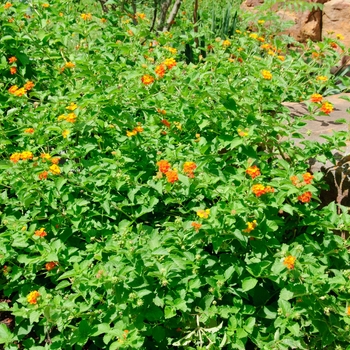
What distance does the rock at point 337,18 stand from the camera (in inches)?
255

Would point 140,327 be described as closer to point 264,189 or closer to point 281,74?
point 264,189

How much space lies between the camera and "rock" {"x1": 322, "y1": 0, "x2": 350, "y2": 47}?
6465 mm

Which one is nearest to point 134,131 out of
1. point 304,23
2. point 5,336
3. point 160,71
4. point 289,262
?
point 160,71

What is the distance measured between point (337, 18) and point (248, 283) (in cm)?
547

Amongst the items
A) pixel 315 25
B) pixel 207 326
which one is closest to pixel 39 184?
pixel 207 326

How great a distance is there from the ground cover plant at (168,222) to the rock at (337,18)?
4.12 meters

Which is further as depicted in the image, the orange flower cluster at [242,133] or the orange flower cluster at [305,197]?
the orange flower cluster at [242,133]

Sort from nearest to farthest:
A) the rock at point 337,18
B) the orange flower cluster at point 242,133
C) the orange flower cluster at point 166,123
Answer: the orange flower cluster at point 242,133 < the orange flower cluster at point 166,123 < the rock at point 337,18

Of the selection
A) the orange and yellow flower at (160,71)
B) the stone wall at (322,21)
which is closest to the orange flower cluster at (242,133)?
the orange and yellow flower at (160,71)

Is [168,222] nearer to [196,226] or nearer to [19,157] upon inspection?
[196,226]

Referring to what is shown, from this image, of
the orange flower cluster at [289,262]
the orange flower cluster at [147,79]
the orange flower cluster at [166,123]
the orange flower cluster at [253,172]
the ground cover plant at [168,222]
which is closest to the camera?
the orange flower cluster at [289,262]

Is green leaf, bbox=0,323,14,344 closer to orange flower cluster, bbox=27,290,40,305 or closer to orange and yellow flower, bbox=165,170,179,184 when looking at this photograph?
orange flower cluster, bbox=27,290,40,305

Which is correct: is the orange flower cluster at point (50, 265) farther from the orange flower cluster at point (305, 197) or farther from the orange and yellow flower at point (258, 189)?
the orange flower cluster at point (305, 197)

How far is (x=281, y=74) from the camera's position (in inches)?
109
